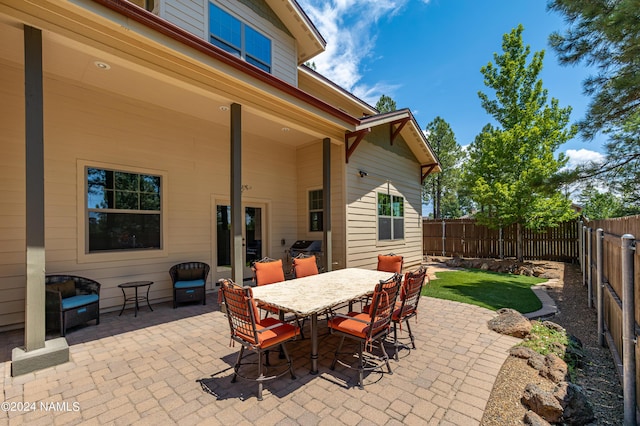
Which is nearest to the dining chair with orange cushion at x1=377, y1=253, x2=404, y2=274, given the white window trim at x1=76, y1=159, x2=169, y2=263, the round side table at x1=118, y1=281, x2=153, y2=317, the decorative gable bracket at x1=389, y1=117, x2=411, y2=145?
the round side table at x1=118, y1=281, x2=153, y2=317

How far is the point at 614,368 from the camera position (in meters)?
3.18

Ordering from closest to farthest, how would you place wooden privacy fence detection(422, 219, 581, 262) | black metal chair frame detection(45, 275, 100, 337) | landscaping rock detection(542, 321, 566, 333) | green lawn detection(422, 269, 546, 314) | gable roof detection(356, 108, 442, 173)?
black metal chair frame detection(45, 275, 100, 337) < landscaping rock detection(542, 321, 566, 333) < green lawn detection(422, 269, 546, 314) < gable roof detection(356, 108, 442, 173) < wooden privacy fence detection(422, 219, 581, 262)

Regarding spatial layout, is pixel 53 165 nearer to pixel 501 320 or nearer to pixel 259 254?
pixel 259 254

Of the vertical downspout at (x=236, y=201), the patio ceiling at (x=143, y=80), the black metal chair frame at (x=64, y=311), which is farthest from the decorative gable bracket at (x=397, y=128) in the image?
the black metal chair frame at (x=64, y=311)

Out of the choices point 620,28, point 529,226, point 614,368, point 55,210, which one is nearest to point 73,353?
point 55,210

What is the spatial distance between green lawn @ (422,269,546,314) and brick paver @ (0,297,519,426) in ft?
6.19

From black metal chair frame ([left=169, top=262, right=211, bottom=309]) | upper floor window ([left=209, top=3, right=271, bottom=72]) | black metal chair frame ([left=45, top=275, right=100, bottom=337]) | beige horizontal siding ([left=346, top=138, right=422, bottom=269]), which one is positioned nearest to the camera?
black metal chair frame ([left=45, top=275, right=100, bottom=337])

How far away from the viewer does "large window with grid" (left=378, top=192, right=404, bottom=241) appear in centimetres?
846

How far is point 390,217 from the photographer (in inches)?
351

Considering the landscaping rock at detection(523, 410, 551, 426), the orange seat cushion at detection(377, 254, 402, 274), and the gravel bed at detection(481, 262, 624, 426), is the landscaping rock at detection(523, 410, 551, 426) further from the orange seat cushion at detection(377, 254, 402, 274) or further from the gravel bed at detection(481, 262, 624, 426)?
the orange seat cushion at detection(377, 254, 402, 274)

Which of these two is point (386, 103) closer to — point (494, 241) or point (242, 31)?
point (494, 241)

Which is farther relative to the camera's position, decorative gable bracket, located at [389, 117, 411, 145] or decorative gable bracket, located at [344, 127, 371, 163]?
decorative gable bracket, located at [389, 117, 411, 145]

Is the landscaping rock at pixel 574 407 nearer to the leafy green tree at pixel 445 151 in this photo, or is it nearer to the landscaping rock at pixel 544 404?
the landscaping rock at pixel 544 404

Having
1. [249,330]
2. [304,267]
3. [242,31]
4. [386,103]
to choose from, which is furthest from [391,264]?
[386,103]
